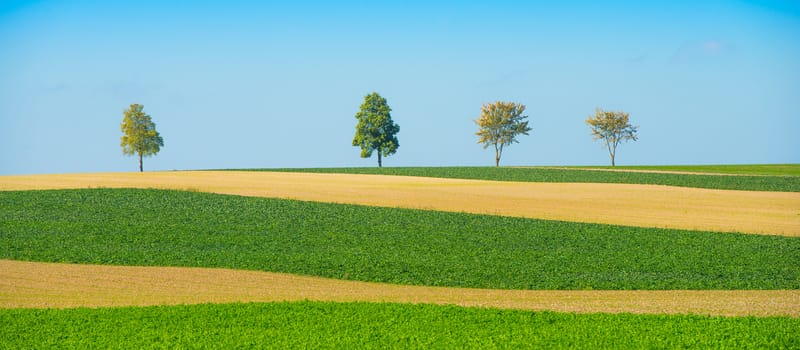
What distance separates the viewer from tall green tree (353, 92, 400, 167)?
302ft

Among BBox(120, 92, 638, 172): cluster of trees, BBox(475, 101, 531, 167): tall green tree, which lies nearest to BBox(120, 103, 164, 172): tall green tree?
BBox(120, 92, 638, 172): cluster of trees

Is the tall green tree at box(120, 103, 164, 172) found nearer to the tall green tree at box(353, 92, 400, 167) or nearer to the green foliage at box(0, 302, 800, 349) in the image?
the tall green tree at box(353, 92, 400, 167)

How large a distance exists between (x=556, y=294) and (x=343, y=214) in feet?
62.7

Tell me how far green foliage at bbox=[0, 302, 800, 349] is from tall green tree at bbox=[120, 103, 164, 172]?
7221cm

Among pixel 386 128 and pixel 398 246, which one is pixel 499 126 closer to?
pixel 386 128

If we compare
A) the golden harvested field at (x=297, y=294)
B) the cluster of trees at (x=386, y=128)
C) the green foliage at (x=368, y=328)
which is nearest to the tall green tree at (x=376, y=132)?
the cluster of trees at (x=386, y=128)

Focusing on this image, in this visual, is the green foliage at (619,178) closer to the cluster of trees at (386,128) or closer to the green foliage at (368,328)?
the cluster of trees at (386,128)

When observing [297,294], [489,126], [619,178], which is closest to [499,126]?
[489,126]

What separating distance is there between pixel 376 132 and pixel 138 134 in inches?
1021

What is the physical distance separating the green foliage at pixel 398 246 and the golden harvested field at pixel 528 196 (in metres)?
3.76

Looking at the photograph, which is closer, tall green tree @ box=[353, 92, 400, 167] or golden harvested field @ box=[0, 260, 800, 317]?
golden harvested field @ box=[0, 260, 800, 317]

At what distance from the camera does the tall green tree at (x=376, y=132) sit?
92.0 meters

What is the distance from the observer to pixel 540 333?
1519 centimetres

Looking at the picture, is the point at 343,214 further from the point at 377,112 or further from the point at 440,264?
the point at 377,112
